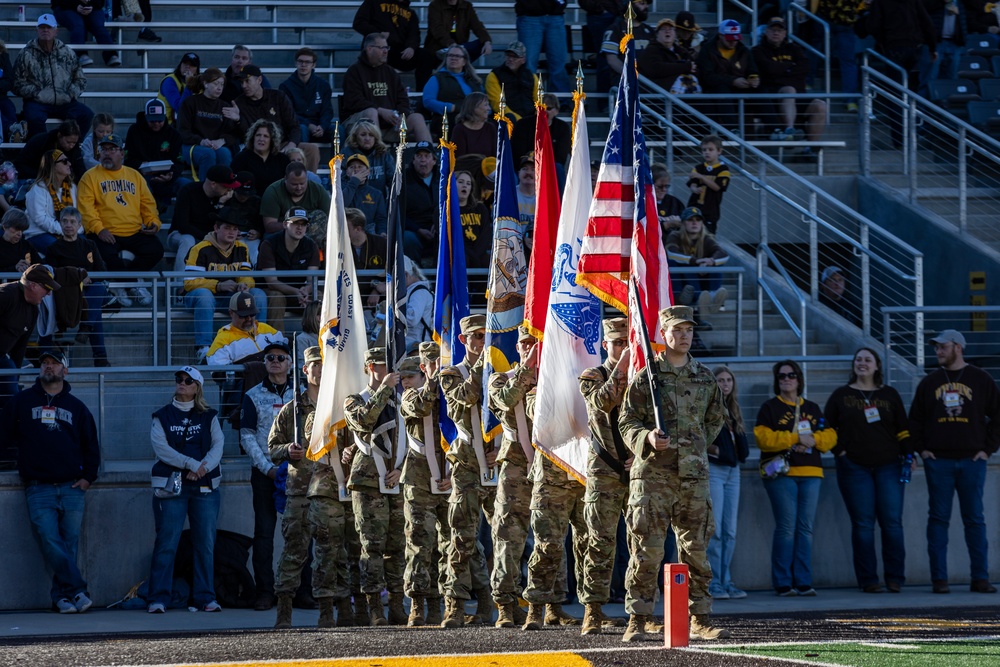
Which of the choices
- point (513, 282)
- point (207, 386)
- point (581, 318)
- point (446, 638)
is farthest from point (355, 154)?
point (446, 638)

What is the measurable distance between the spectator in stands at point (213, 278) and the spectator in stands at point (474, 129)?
2.67 meters

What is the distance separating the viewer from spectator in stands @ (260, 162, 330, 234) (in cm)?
1628

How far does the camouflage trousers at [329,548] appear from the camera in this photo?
487 inches

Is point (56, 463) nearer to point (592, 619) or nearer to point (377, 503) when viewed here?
point (377, 503)

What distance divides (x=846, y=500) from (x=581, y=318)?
4277mm

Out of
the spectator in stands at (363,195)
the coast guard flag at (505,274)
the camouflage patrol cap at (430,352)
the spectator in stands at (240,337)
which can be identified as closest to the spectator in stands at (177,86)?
the spectator in stands at (363,195)

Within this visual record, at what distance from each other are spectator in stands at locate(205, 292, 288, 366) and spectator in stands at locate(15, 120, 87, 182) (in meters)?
2.87

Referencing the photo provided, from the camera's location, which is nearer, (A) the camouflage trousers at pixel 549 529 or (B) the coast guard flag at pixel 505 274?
(A) the camouflage trousers at pixel 549 529

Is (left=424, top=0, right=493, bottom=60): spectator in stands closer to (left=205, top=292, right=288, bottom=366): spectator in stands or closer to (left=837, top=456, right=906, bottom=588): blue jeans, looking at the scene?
(left=205, top=292, right=288, bottom=366): spectator in stands

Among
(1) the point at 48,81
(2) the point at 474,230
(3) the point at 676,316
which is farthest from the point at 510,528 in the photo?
(1) the point at 48,81

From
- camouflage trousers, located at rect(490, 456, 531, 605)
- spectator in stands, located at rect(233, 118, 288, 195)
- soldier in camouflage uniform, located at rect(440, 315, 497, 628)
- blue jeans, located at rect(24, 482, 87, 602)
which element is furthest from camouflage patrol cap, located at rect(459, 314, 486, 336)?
spectator in stands, located at rect(233, 118, 288, 195)

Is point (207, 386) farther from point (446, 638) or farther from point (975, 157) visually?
point (975, 157)

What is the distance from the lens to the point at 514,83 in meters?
18.6

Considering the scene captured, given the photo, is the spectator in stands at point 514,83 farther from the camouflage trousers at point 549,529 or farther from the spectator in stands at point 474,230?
the camouflage trousers at point 549,529
